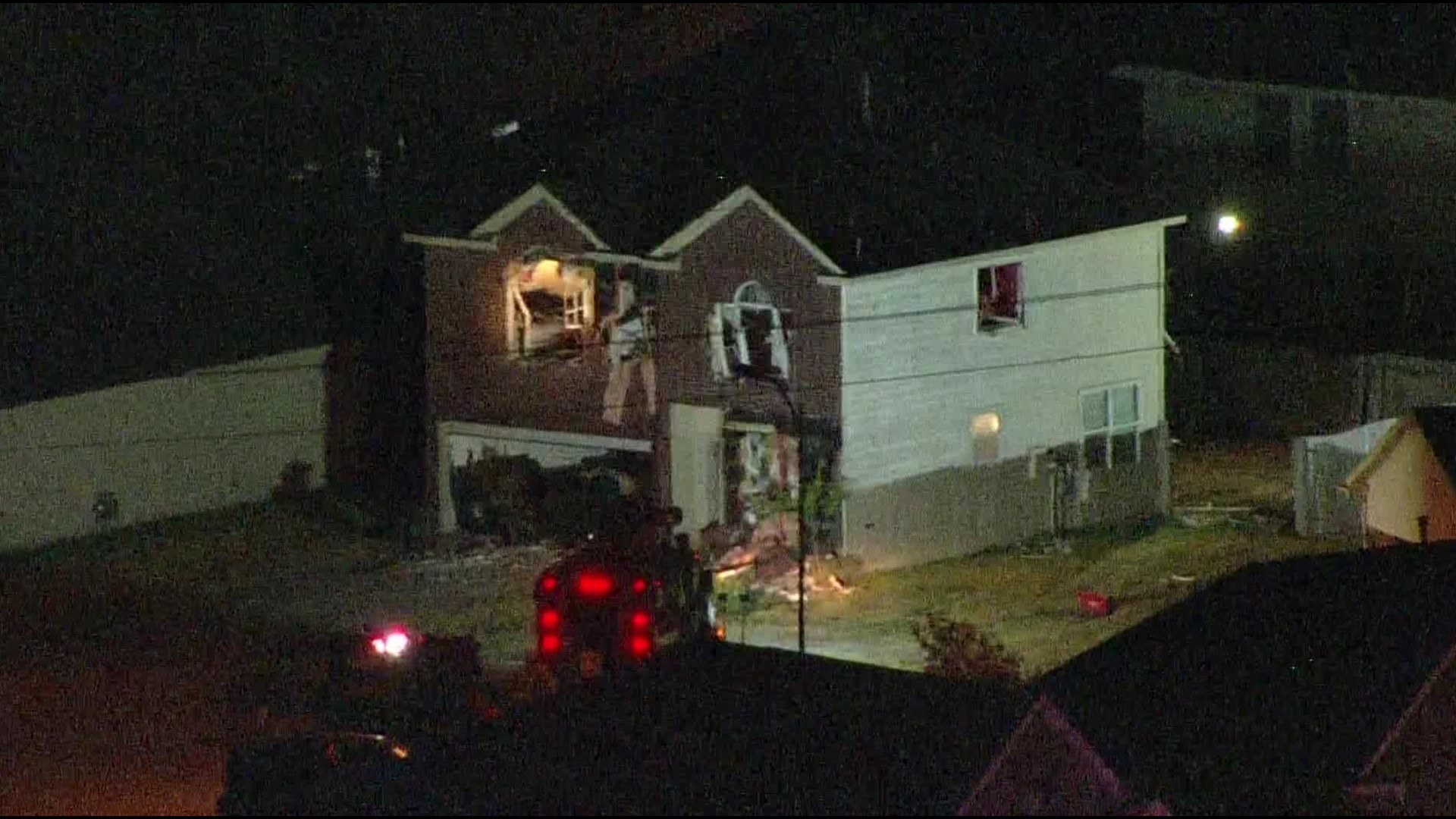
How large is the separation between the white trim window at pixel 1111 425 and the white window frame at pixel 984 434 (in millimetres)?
1589

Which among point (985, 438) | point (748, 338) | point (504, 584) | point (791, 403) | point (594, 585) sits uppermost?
point (748, 338)

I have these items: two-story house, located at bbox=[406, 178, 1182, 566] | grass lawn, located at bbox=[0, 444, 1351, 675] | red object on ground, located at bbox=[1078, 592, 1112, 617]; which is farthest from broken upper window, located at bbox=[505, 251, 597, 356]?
red object on ground, located at bbox=[1078, 592, 1112, 617]

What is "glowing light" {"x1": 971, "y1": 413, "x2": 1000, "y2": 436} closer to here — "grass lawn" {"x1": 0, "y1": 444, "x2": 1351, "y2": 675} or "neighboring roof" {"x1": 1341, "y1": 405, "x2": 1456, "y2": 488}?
"grass lawn" {"x1": 0, "y1": 444, "x2": 1351, "y2": 675}

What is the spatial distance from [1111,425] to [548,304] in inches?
292

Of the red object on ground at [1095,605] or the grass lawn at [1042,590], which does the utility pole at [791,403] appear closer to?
the grass lawn at [1042,590]

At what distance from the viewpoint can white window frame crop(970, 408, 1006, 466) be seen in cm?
2884

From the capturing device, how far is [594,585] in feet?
58.3

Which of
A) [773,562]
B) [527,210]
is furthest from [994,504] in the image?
[527,210]

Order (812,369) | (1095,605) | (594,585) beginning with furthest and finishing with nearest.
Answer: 1. (812,369)
2. (1095,605)
3. (594,585)

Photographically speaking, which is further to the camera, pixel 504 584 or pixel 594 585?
pixel 504 584

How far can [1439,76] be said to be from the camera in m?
36.8

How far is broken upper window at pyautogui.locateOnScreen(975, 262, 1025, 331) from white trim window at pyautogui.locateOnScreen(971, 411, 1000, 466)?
110 cm

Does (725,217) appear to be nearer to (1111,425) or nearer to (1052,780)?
(1111,425)

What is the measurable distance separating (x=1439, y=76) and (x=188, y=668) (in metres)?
22.5
